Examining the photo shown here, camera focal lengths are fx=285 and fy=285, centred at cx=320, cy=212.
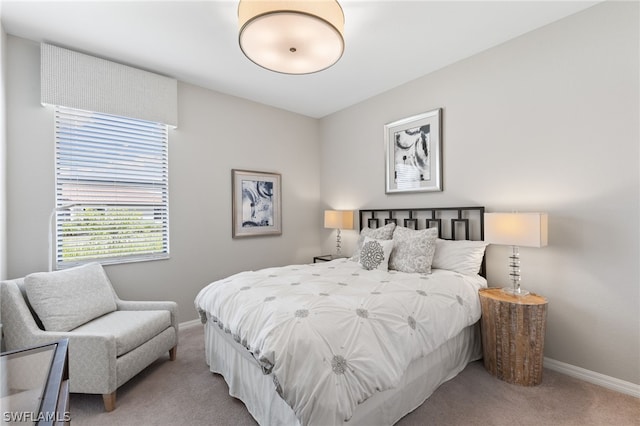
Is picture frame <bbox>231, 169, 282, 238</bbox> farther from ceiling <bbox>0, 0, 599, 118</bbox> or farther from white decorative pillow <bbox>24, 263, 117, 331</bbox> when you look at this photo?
white decorative pillow <bbox>24, 263, 117, 331</bbox>

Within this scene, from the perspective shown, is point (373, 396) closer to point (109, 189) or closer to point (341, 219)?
point (341, 219)

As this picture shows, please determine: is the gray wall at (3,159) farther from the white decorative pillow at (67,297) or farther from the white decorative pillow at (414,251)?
the white decorative pillow at (414,251)

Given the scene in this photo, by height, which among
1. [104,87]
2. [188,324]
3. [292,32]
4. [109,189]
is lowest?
[188,324]

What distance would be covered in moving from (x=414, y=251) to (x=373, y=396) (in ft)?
4.75

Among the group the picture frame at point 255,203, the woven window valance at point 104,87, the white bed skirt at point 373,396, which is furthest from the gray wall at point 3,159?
the picture frame at point 255,203

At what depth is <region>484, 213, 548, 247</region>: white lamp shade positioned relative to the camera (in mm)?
2133

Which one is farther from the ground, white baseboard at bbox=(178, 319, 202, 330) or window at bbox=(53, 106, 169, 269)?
window at bbox=(53, 106, 169, 269)

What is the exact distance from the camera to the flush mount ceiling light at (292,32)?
1.55m

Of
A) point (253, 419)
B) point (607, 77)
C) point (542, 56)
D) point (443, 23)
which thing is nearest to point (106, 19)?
point (443, 23)

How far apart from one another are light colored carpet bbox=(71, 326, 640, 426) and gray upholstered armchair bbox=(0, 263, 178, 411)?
0.17 meters

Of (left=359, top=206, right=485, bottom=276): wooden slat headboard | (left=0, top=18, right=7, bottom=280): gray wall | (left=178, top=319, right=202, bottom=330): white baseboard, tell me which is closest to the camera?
(left=0, top=18, right=7, bottom=280): gray wall

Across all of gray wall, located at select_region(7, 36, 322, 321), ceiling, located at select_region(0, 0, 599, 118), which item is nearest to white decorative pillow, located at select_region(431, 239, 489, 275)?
ceiling, located at select_region(0, 0, 599, 118)

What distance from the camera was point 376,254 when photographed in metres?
2.79

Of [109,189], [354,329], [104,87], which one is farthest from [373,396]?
[104,87]
